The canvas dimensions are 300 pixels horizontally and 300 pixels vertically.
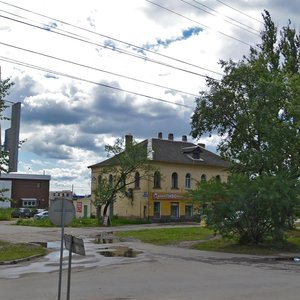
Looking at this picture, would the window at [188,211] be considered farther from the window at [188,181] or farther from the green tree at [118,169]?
the green tree at [118,169]

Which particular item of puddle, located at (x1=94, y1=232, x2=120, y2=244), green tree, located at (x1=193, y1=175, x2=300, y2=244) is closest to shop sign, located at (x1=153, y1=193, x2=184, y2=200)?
puddle, located at (x1=94, y1=232, x2=120, y2=244)

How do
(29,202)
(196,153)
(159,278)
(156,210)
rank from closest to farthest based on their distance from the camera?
(159,278) → (156,210) → (196,153) → (29,202)

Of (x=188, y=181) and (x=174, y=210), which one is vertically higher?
(x=188, y=181)

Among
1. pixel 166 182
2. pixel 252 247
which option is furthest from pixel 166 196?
pixel 252 247

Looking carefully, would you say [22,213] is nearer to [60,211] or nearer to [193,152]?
[193,152]

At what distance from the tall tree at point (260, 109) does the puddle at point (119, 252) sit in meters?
9.70

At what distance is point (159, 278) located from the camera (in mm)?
14562

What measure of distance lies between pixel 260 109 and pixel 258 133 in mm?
2508

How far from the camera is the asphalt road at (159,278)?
1161 centimetres

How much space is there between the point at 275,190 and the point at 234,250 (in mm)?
3539

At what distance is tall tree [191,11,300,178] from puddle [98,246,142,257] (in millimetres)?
9697

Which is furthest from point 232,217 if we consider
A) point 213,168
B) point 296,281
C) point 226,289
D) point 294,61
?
point 213,168

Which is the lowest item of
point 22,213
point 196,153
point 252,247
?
point 252,247

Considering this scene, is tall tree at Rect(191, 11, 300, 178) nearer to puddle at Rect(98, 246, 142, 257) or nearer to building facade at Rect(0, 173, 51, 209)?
puddle at Rect(98, 246, 142, 257)
